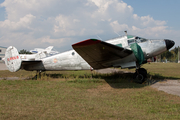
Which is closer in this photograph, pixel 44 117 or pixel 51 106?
pixel 44 117

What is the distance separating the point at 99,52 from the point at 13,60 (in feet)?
20.0

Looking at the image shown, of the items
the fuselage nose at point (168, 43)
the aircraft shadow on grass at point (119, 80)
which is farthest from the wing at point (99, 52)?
the fuselage nose at point (168, 43)

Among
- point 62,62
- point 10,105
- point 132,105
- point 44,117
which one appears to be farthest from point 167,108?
point 62,62

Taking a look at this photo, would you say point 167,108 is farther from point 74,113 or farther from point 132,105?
point 74,113

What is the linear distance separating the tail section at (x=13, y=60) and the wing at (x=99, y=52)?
4747mm

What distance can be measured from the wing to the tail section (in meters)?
4.75

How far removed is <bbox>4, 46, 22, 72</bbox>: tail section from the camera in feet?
30.2

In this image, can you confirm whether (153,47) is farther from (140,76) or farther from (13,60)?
(13,60)

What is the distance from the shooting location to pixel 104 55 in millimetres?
7371

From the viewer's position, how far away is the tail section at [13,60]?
363 inches

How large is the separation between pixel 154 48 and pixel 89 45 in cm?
434

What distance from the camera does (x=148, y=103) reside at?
4465 mm

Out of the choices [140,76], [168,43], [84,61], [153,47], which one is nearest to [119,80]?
[140,76]

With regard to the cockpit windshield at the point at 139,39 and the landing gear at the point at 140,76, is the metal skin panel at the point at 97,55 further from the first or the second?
the landing gear at the point at 140,76
